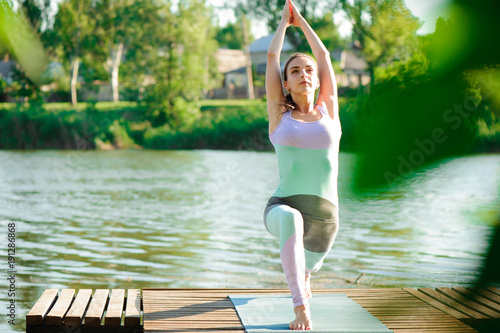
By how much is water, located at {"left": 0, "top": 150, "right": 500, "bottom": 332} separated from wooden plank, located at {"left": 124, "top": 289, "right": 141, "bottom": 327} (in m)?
1.71

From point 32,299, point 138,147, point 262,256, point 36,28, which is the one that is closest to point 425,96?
point 36,28

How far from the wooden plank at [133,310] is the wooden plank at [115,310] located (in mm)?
42

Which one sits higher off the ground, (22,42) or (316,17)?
(316,17)

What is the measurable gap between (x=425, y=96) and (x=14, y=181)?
62.5 feet

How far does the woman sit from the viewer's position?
9.75 feet

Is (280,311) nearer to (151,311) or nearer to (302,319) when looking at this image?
(302,319)

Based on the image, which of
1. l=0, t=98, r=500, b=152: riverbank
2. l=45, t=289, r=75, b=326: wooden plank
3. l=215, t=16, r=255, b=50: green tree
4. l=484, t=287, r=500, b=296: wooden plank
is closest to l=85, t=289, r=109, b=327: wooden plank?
l=45, t=289, r=75, b=326: wooden plank

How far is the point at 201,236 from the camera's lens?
10.7m

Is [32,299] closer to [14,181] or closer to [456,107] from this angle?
[456,107]

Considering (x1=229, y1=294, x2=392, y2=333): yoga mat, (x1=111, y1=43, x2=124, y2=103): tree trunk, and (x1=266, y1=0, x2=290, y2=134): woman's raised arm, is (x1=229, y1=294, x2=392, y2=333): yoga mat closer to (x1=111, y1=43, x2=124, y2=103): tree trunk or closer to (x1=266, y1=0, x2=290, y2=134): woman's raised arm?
(x1=266, y1=0, x2=290, y2=134): woman's raised arm

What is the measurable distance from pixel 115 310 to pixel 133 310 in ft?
0.35

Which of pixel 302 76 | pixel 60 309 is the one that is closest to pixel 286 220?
pixel 302 76

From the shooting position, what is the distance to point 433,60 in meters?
0.53

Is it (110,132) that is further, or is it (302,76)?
(110,132)
